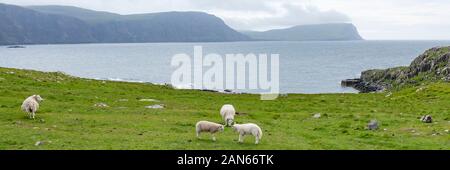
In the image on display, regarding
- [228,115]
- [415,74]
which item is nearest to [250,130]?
[228,115]

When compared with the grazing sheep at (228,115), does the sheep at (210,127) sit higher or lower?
lower

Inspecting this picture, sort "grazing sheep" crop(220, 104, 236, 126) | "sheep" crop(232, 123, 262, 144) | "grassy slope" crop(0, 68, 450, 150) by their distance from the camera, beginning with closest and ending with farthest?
"grassy slope" crop(0, 68, 450, 150), "sheep" crop(232, 123, 262, 144), "grazing sheep" crop(220, 104, 236, 126)

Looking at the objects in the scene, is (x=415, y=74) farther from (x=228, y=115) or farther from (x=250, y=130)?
(x=250, y=130)

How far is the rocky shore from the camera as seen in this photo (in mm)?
112812

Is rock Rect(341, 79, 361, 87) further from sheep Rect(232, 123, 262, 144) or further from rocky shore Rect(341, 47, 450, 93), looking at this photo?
sheep Rect(232, 123, 262, 144)

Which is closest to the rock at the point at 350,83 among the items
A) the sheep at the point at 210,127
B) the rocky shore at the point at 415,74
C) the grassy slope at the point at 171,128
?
the rocky shore at the point at 415,74

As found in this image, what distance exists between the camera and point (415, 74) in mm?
123250

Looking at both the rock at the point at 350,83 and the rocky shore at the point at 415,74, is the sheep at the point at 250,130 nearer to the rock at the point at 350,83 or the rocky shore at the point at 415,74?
the rocky shore at the point at 415,74

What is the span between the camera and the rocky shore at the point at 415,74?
112812mm

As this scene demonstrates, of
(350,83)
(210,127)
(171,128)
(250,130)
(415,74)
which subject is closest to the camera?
(250,130)

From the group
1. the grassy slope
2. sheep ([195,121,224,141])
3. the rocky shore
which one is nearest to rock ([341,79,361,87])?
the rocky shore
